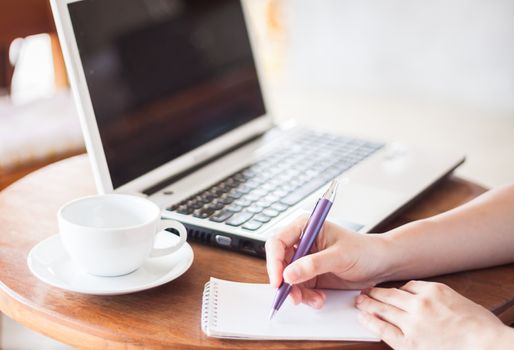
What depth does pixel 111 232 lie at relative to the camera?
0.78m

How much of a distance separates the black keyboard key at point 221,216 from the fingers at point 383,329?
0.27m

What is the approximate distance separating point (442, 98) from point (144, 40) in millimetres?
2637

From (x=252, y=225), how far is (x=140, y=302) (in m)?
0.20

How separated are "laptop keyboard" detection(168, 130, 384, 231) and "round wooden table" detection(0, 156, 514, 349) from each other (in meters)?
0.07

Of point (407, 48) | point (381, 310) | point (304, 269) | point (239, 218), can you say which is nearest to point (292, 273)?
point (304, 269)

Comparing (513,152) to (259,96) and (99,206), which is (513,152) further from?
(99,206)

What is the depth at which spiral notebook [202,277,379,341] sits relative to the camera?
0.75 meters

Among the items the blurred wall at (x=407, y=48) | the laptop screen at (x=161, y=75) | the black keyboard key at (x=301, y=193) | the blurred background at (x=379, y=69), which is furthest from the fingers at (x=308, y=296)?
the blurred wall at (x=407, y=48)

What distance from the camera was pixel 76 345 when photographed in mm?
779

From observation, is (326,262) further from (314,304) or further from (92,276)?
(92,276)

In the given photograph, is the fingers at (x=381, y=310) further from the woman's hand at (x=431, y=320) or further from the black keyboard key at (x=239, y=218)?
the black keyboard key at (x=239, y=218)

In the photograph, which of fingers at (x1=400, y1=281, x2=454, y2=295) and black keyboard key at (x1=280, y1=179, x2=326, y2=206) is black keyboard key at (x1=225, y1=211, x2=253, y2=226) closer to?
black keyboard key at (x1=280, y1=179, x2=326, y2=206)

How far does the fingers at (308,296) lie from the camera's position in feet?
2.61

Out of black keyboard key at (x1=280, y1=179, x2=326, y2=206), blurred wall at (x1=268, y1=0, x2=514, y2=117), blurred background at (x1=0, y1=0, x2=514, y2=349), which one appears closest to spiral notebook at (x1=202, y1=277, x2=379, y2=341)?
black keyboard key at (x1=280, y1=179, x2=326, y2=206)
